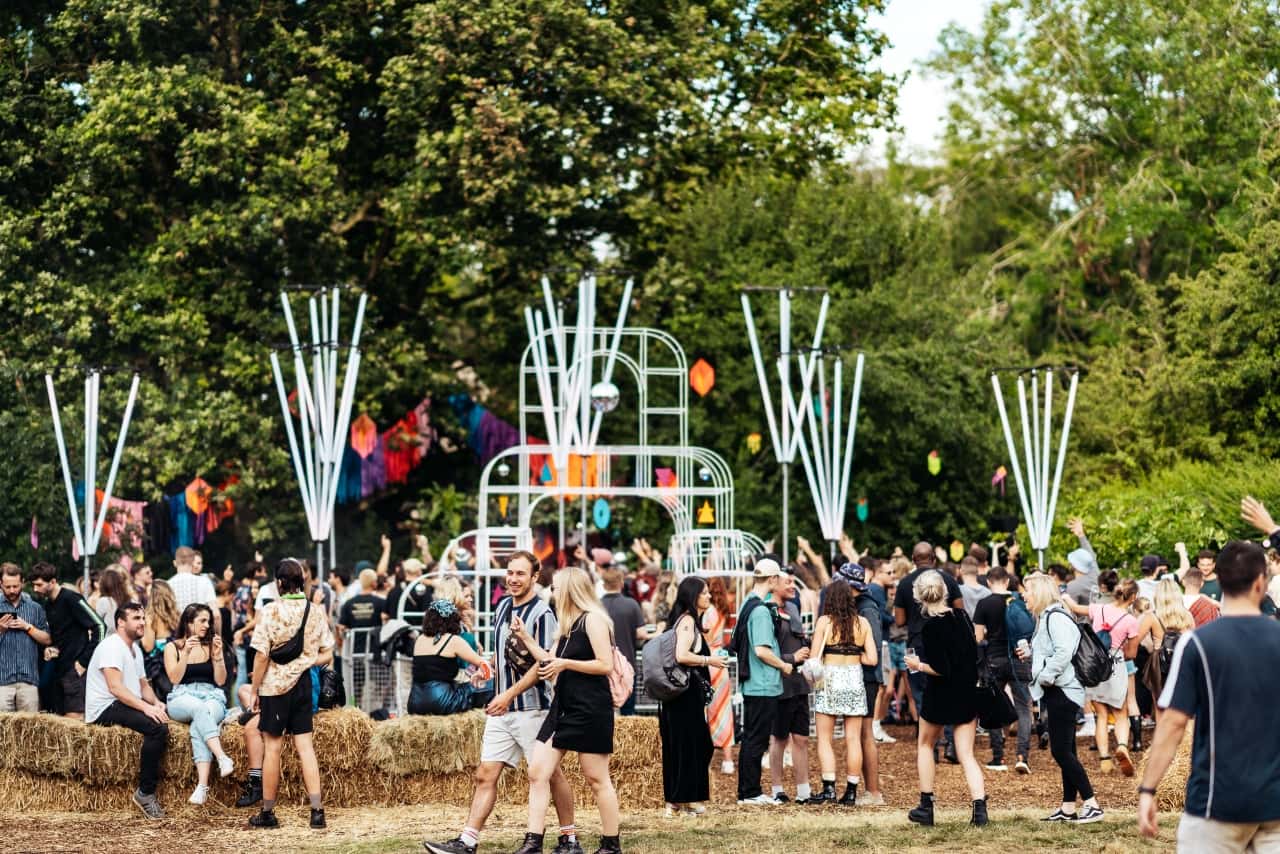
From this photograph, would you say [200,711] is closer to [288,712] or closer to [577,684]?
[288,712]

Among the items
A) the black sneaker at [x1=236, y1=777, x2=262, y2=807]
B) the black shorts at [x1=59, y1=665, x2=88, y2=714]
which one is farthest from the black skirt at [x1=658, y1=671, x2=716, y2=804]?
the black shorts at [x1=59, y1=665, x2=88, y2=714]

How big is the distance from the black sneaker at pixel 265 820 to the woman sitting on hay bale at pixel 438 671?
1.69m

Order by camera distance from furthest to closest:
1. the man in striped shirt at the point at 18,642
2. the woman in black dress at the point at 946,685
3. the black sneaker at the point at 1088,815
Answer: the man in striped shirt at the point at 18,642 < the black sneaker at the point at 1088,815 < the woman in black dress at the point at 946,685

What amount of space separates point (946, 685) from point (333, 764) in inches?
176

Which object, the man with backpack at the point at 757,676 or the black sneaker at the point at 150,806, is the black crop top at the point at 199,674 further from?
the man with backpack at the point at 757,676

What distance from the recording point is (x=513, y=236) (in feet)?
86.7

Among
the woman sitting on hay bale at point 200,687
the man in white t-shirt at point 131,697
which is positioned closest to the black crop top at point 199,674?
the woman sitting on hay bale at point 200,687

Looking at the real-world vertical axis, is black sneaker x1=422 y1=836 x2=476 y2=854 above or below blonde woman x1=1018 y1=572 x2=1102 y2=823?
below

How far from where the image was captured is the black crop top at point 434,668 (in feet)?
41.9

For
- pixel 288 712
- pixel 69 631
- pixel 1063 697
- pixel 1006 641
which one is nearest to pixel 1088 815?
pixel 1063 697

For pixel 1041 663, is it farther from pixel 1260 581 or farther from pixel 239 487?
pixel 239 487

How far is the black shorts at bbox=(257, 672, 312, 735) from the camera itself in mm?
11258

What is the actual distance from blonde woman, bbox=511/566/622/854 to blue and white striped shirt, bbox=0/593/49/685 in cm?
561

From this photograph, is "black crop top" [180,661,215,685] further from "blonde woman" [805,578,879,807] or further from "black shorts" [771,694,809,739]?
"blonde woman" [805,578,879,807]
